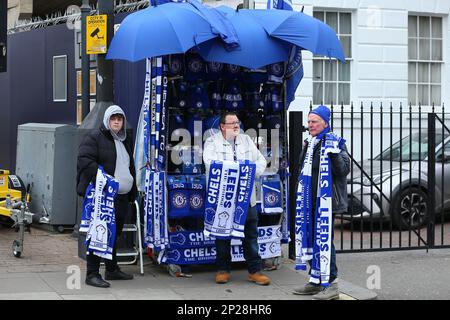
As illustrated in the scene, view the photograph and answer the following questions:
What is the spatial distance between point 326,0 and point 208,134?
23.7ft

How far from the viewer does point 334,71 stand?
16078mm

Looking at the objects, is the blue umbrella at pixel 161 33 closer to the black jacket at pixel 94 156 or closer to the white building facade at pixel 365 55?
the black jacket at pixel 94 156

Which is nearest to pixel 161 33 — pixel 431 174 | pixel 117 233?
pixel 117 233

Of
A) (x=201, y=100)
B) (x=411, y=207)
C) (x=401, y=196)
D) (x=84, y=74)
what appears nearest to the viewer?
(x=201, y=100)

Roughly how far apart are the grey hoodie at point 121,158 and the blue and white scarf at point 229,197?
87 centimetres

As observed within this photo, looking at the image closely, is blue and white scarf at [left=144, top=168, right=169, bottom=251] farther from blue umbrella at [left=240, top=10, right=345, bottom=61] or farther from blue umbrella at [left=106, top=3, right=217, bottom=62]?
blue umbrella at [left=240, top=10, right=345, bottom=61]

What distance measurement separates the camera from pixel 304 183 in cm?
821

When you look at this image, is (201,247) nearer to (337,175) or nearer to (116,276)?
(116,276)

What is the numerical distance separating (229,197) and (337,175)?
122cm

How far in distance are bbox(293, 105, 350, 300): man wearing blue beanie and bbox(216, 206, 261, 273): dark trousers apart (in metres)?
0.71

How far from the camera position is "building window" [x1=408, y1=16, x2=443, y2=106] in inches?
659

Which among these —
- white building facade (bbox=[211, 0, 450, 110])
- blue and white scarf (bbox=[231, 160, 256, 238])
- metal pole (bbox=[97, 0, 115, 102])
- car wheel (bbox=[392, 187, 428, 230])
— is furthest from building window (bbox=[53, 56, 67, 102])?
blue and white scarf (bbox=[231, 160, 256, 238])
